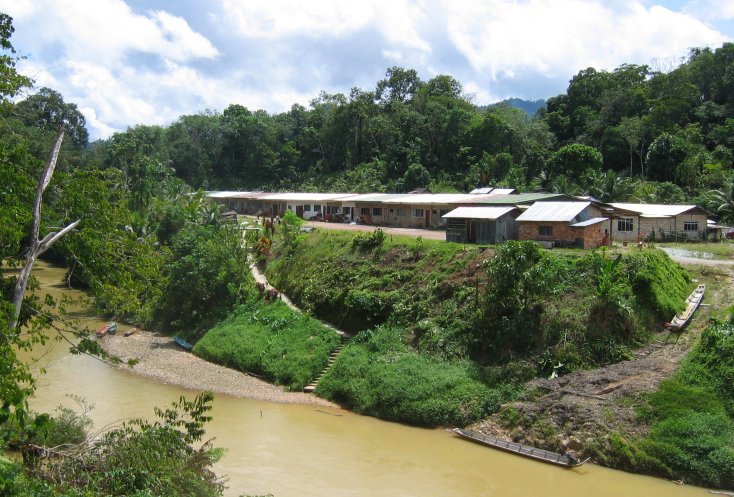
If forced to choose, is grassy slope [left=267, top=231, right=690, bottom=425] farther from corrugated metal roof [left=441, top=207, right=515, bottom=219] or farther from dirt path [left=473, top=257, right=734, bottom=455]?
corrugated metal roof [left=441, top=207, right=515, bottom=219]

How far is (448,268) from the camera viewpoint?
26.9 m

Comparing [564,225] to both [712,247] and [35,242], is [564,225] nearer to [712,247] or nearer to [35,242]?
[712,247]

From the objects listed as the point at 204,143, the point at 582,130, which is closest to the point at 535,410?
the point at 582,130

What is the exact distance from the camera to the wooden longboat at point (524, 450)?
1700cm

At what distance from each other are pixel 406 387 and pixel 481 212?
517 inches

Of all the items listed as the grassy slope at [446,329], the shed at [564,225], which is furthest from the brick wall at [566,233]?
the grassy slope at [446,329]

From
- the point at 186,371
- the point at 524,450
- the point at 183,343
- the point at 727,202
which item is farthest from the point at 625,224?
the point at 186,371

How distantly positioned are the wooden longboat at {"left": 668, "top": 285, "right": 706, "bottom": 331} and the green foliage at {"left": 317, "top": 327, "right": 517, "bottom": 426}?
6.28m

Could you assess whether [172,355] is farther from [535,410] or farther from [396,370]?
[535,410]

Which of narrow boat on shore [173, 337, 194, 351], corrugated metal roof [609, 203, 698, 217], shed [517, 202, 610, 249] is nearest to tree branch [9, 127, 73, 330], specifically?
narrow boat on shore [173, 337, 194, 351]

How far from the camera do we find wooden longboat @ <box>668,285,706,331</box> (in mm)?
21078

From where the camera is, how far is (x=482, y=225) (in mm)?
31359

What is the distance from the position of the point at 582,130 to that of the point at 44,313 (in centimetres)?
6215

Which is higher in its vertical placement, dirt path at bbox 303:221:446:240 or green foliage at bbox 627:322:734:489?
dirt path at bbox 303:221:446:240
